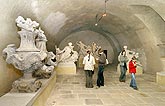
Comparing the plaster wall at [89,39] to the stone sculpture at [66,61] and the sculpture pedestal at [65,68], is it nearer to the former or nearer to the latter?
the stone sculpture at [66,61]

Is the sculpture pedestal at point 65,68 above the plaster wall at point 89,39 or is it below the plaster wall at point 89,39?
below

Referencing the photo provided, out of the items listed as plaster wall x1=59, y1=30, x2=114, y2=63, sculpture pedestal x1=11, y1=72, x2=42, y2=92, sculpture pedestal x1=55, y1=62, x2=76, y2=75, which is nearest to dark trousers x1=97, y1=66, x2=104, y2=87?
sculpture pedestal x1=11, y1=72, x2=42, y2=92

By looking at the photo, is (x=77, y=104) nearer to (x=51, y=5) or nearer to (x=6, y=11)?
(x=6, y=11)

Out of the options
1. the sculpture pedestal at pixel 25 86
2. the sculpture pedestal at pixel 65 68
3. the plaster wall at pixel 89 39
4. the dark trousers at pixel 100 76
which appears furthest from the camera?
the plaster wall at pixel 89 39

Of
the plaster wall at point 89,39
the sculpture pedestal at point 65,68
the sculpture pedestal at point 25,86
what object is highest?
the plaster wall at point 89,39

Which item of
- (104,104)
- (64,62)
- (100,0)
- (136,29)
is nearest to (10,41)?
(104,104)

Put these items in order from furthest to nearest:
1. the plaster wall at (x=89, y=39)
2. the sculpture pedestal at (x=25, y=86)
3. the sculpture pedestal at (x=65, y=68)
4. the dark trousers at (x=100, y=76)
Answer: the plaster wall at (x=89, y=39) → the sculpture pedestal at (x=65, y=68) → the dark trousers at (x=100, y=76) → the sculpture pedestal at (x=25, y=86)

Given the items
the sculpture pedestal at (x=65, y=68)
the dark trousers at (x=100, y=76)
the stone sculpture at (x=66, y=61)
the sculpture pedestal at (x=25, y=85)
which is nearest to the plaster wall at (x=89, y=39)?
the stone sculpture at (x=66, y=61)

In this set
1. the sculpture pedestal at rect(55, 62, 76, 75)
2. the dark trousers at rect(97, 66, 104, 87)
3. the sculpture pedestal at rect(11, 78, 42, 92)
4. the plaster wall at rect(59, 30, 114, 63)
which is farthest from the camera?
the plaster wall at rect(59, 30, 114, 63)

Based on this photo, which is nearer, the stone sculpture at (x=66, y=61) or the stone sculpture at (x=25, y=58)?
the stone sculpture at (x=25, y=58)

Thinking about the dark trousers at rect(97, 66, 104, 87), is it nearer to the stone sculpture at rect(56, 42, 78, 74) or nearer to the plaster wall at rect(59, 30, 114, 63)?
the stone sculpture at rect(56, 42, 78, 74)

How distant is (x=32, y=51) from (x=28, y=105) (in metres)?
1.50

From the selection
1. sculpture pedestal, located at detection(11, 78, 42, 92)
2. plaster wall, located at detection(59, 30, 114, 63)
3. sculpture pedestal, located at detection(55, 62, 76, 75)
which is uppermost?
plaster wall, located at detection(59, 30, 114, 63)

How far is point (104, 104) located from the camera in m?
4.63
